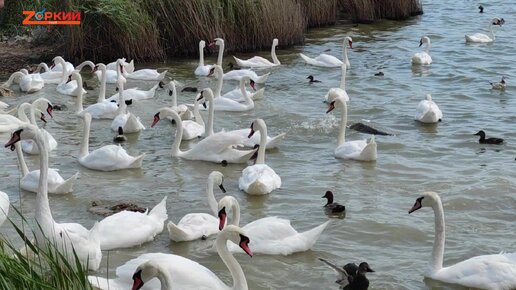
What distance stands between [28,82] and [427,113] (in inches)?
255

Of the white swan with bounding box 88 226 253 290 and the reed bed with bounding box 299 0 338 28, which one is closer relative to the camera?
the white swan with bounding box 88 226 253 290

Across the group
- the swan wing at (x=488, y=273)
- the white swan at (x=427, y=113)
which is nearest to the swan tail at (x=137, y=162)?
the swan wing at (x=488, y=273)

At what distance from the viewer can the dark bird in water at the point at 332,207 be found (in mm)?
9117

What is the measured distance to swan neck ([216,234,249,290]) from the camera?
264 inches

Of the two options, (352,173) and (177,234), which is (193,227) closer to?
(177,234)

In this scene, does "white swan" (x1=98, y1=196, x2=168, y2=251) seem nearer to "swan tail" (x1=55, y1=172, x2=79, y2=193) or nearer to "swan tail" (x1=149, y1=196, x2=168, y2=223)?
"swan tail" (x1=149, y1=196, x2=168, y2=223)

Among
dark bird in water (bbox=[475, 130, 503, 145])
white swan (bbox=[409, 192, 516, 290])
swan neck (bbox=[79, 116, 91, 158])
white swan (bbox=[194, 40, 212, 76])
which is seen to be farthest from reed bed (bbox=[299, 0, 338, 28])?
white swan (bbox=[409, 192, 516, 290])

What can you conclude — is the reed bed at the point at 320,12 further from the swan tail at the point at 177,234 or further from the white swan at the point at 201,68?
the swan tail at the point at 177,234

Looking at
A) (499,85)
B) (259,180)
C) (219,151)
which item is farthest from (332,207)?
(499,85)

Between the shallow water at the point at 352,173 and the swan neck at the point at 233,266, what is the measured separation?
0.64 m

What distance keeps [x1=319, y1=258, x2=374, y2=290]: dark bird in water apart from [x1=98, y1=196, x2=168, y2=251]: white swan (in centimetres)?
173

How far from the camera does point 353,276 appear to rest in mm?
7102

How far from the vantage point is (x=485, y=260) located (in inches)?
290

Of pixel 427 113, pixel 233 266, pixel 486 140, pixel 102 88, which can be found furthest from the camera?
pixel 102 88
